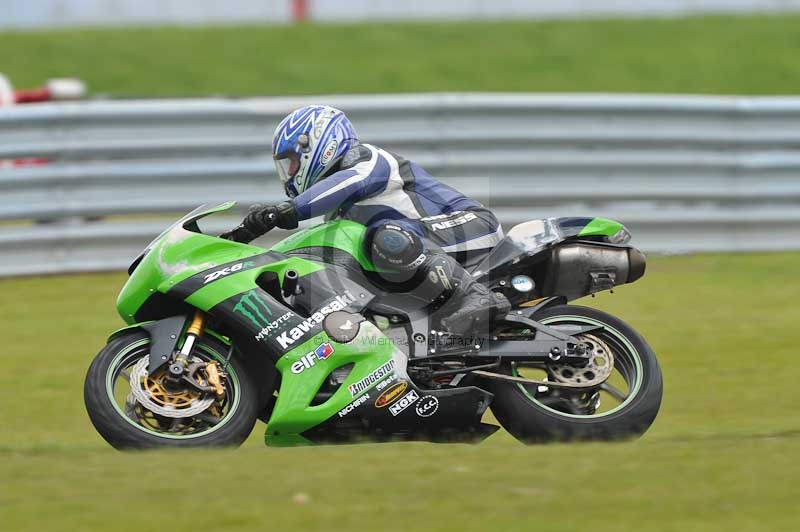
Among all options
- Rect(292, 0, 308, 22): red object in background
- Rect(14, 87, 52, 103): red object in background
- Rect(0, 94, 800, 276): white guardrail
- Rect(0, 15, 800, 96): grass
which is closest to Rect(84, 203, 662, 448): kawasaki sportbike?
Rect(0, 94, 800, 276): white guardrail

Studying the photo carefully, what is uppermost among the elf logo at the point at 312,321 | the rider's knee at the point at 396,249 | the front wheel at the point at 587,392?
the rider's knee at the point at 396,249

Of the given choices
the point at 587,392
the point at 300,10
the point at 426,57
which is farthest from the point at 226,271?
the point at 300,10

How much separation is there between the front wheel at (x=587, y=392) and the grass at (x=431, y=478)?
192mm

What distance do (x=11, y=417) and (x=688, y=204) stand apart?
6.20 m

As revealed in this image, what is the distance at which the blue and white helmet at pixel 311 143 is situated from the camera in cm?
604

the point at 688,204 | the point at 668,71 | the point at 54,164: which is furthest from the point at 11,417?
the point at 668,71

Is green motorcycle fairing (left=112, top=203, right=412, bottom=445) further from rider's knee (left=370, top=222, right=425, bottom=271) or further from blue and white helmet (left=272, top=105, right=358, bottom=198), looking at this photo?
blue and white helmet (left=272, top=105, right=358, bottom=198)

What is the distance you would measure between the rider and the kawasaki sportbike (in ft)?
0.34

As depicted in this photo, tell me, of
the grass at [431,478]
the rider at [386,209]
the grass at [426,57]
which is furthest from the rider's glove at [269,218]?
the grass at [426,57]

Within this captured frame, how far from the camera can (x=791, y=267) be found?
416 inches

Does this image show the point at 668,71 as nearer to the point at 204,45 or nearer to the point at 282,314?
the point at 204,45

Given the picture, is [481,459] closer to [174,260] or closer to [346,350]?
[346,350]

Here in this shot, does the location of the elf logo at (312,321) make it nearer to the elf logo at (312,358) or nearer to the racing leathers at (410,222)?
the elf logo at (312,358)

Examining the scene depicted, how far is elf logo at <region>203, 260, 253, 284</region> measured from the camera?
5.70 meters
